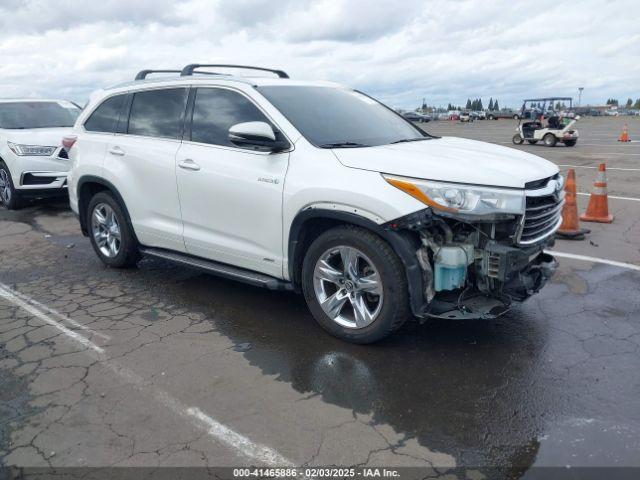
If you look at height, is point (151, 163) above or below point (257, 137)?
below

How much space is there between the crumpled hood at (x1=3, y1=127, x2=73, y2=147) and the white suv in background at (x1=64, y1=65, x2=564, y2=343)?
14.4ft

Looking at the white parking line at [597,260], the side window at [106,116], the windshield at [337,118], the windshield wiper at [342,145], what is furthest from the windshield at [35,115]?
the white parking line at [597,260]

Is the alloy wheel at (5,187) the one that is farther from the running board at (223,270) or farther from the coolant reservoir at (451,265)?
the coolant reservoir at (451,265)

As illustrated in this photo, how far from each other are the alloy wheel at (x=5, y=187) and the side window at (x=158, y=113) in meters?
5.37

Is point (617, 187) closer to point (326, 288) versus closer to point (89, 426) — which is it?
point (326, 288)

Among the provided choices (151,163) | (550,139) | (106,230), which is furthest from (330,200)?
(550,139)

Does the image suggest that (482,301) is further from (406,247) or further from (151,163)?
(151,163)

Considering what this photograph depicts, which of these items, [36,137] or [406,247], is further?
[36,137]

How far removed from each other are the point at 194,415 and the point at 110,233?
11.0ft

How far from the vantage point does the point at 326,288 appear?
4.29 meters

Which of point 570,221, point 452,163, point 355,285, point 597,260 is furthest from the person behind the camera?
point 570,221

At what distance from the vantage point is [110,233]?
612 cm

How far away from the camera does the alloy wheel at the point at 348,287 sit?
4008 millimetres

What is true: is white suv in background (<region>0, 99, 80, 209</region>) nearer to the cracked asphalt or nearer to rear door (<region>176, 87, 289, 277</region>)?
the cracked asphalt
